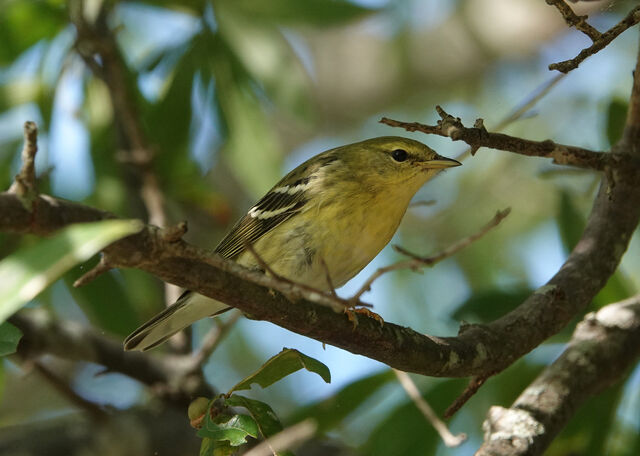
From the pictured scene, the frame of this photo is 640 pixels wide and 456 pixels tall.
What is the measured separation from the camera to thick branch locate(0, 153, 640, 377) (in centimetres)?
171

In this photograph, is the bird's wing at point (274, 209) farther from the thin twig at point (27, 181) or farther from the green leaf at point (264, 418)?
the thin twig at point (27, 181)

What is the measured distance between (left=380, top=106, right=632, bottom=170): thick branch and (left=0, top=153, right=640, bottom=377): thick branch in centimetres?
12

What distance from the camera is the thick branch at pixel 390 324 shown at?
67.4 inches

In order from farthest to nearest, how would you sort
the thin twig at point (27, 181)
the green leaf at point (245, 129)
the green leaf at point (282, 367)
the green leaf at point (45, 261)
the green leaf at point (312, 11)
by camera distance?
the green leaf at point (245, 129) < the green leaf at point (312, 11) < the green leaf at point (282, 367) < the thin twig at point (27, 181) < the green leaf at point (45, 261)

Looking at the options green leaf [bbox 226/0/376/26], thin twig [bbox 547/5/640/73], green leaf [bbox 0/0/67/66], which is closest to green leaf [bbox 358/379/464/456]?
thin twig [bbox 547/5/640/73]

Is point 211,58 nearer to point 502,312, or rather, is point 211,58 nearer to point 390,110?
point 502,312

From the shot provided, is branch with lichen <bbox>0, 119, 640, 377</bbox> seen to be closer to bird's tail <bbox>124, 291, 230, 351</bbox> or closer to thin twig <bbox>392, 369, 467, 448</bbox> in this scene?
thin twig <bbox>392, 369, 467, 448</bbox>

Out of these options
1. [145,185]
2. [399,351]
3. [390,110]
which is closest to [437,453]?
[399,351]

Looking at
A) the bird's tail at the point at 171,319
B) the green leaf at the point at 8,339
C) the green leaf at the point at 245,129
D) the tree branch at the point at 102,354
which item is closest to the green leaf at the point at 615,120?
the green leaf at the point at 245,129

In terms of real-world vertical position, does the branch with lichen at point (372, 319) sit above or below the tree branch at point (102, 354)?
below

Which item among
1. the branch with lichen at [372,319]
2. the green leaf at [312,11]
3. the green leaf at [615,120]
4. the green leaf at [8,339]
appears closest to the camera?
the branch with lichen at [372,319]

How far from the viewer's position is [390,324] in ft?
8.16

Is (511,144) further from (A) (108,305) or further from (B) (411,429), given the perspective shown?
(A) (108,305)

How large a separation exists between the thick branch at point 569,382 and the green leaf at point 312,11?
1.91m
